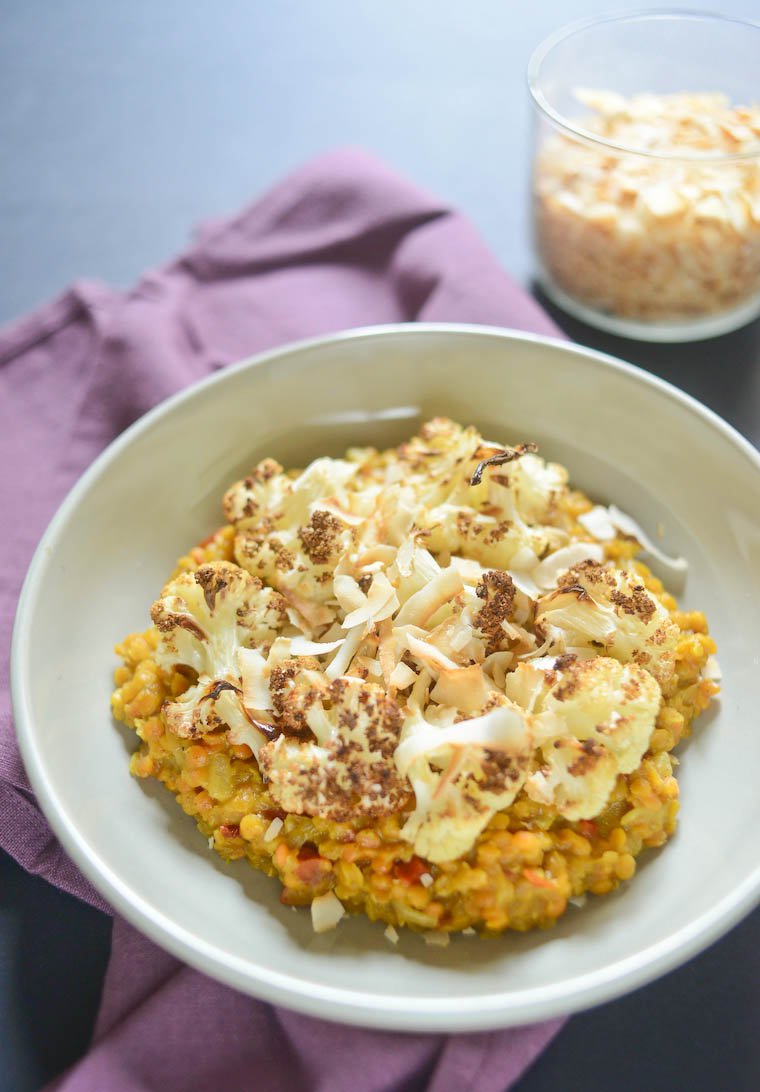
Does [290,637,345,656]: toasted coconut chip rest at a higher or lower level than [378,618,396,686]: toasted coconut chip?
lower

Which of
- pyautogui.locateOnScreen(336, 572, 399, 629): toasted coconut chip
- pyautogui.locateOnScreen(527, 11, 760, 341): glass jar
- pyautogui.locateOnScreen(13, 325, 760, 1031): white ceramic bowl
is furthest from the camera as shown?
pyautogui.locateOnScreen(527, 11, 760, 341): glass jar

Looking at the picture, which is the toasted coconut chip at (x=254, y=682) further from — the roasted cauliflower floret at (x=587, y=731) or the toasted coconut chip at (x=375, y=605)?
the roasted cauliflower floret at (x=587, y=731)

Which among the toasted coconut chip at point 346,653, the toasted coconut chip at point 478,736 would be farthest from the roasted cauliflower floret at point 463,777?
the toasted coconut chip at point 346,653

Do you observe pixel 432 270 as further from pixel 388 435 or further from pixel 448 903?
pixel 448 903

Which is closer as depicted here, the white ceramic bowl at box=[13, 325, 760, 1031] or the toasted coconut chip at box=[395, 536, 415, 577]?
the white ceramic bowl at box=[13, 325, 760, 1031]

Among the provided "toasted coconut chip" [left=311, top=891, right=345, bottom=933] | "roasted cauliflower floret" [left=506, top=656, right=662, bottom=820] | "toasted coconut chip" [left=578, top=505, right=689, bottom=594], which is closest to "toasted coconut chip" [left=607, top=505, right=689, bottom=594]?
"toasted coconut chip" [left=578, top=505, right=689, bottom=594]

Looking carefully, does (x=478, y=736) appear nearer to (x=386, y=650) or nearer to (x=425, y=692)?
(x=425, y=692)

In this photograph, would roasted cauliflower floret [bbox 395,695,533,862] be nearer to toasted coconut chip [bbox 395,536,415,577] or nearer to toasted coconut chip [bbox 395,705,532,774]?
toasted coconut chip [bbox 395,705,532,774]

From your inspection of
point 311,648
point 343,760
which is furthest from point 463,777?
point 311,648
